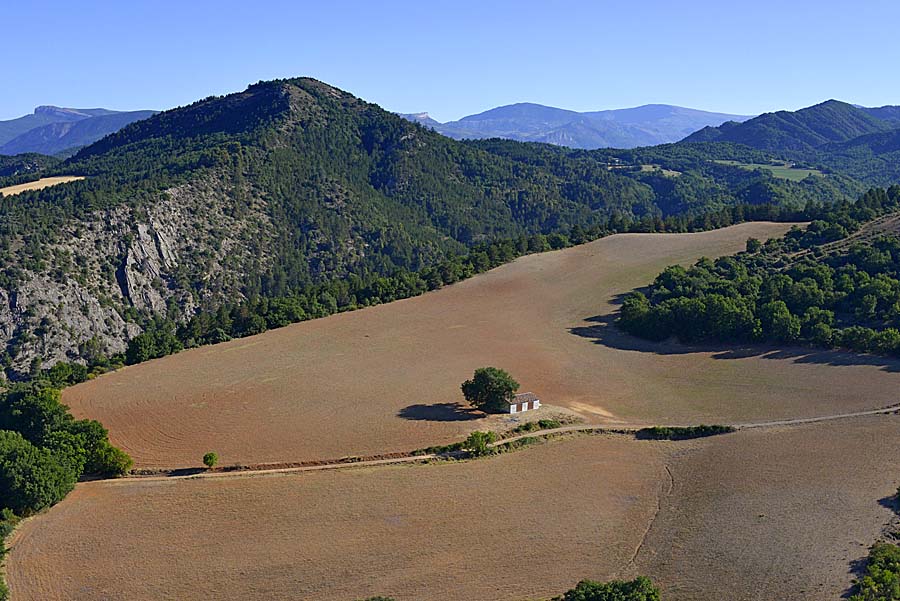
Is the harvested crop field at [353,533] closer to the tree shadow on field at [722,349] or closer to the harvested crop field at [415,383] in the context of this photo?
the harvested crop field at [415,383]

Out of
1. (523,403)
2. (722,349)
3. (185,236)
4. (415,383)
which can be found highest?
(185,236)

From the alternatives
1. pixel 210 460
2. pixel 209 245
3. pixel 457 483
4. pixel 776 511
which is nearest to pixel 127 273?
pixel 209 245

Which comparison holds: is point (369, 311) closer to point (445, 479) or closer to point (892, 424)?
point (445, 479)

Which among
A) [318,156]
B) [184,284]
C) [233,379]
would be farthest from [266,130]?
[233,379]

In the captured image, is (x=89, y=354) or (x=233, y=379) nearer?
(x=233, y=379)

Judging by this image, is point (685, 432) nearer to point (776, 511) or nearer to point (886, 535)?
point (776, 511)

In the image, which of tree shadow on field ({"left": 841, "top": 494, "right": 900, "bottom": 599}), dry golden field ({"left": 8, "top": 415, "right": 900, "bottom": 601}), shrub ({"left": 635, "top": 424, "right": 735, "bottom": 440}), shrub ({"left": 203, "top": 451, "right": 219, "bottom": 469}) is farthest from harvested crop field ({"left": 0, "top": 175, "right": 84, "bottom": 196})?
tree shadow on field ({"left": 841, "top": 494, "right": 900, "bottom": 599})

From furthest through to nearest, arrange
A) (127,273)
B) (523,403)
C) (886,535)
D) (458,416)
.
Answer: (127,273), (523,403), (458,416), (886,535)

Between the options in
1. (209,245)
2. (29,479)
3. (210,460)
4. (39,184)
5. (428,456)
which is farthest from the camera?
(39,184)
